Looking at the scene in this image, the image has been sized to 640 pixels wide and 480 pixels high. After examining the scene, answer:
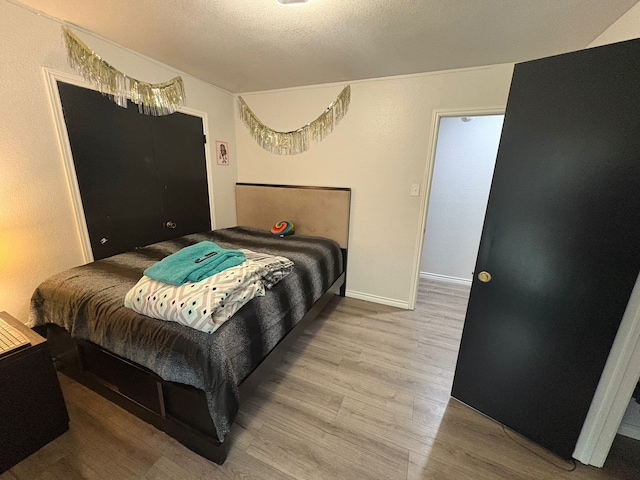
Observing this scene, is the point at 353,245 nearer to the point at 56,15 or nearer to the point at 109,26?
the point at 109,26

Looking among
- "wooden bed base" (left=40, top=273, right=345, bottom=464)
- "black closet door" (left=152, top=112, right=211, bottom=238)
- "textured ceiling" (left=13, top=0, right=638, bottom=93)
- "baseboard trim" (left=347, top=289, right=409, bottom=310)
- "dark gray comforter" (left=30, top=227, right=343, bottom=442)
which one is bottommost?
"baseboard trim" (left=347, top=289, right=409, bottom=310)

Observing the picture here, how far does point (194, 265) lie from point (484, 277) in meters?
1.60

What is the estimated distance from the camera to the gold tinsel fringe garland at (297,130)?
2.66 metres

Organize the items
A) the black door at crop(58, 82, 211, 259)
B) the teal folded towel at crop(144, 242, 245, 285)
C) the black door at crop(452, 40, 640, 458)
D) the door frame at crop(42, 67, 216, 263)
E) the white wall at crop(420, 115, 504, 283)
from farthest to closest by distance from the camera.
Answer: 1. the white wall at crop(420, 115, 504, 283)
2. the black door at crop(58, 82, 211, 259)
3. the door frame at crop(42, 67, 216, 263)
4. the teal folded towel at crop(144, 242, 245, 285)
5. the black door at crop(452, 40, 640, 458)

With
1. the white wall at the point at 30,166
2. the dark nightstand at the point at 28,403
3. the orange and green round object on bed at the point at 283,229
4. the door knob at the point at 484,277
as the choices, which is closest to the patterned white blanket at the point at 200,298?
the dark nightstand at the point at 28,403

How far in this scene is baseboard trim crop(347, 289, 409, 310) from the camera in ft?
9.34

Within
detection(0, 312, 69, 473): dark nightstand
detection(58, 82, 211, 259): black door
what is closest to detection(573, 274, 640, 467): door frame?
detection(0, 312, 69, 473): dark nightstand

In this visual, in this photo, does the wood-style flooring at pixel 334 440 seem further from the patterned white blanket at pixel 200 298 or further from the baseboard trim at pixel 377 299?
the baseboard trim at pixel 377 299

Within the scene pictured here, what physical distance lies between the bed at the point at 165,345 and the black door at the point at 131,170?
343 mm

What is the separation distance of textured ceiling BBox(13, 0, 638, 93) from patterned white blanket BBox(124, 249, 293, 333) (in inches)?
59.4

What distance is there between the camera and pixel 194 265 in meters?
1.42

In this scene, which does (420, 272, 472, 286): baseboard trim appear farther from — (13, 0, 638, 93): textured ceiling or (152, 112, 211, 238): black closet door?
(152, 112, 211, 238): black closet door

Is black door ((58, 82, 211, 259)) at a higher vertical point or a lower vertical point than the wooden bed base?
higher

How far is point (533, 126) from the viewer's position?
121 centimetres
